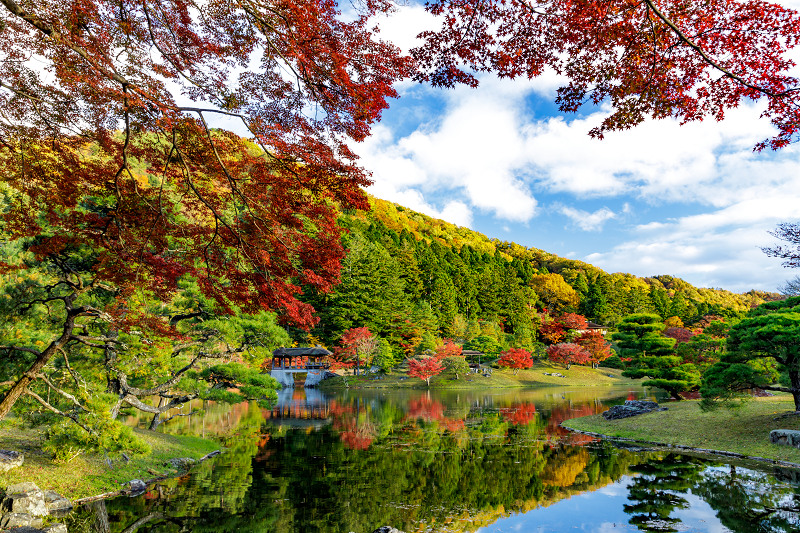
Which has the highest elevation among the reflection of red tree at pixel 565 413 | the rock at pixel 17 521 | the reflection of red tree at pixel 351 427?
the rock at pixel 17 521

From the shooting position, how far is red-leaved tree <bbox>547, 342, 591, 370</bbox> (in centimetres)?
3806

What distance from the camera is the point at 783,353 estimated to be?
10641 mm

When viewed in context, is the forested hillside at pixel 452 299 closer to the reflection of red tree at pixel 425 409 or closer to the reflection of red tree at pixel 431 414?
the reflection of red tree at pixel 425 409

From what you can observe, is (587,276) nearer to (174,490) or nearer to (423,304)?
(423,304)

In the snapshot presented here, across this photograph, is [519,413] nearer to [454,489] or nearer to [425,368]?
[454,489]

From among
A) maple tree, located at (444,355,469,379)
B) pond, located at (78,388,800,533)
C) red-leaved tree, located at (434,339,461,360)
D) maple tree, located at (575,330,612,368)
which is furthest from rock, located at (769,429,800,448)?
maple tree, located at (575,330,612,368)

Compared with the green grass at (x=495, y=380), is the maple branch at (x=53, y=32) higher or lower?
higher

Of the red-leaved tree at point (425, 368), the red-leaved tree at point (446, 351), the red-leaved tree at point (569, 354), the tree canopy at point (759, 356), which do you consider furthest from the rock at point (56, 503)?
the red-leaved tree at point (569, 354)

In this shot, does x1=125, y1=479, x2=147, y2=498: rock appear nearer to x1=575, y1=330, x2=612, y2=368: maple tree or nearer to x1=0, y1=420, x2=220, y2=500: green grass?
x1=0, y1=420, x2=220, y2=500: green grass

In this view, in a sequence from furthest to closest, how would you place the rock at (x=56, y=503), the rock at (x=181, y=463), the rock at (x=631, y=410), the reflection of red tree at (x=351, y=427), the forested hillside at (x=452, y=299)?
the forested hillside at (x=452, y=299)
the rock at (x=631, y=410)
the reflection of red tree at (x=351, y=427)
the rock at (x=181, y=463)
the rock at (x=56, y=503)

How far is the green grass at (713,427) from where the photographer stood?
32.7ft

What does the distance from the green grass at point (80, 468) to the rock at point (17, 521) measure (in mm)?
980

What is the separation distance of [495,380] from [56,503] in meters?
30.3

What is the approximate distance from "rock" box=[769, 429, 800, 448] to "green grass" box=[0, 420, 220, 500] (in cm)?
1309
